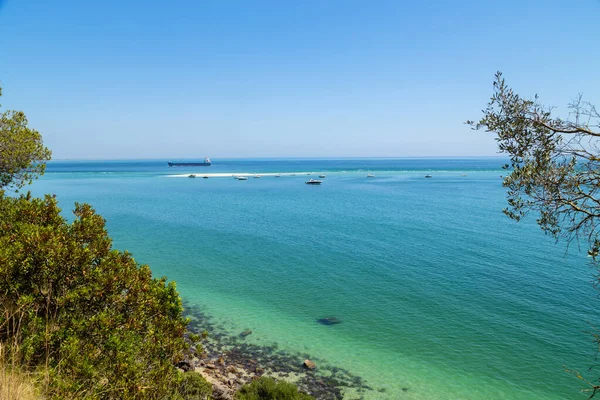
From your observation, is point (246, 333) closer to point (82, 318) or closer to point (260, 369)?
point (260, 369)

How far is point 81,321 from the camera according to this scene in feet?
20.5

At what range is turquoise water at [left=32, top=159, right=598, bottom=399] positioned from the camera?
56.2 ft

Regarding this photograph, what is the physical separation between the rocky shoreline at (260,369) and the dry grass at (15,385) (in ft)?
30.3

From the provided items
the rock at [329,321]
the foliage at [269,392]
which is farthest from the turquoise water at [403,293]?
the foliage at [269,392]

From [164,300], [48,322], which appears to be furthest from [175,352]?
[48,322]

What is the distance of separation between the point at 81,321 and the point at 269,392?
30.9 feet

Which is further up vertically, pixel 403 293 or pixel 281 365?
pixel 403 293

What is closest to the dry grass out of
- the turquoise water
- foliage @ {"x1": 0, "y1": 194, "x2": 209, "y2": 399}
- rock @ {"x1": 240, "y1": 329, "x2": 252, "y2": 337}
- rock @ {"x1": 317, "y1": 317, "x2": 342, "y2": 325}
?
foliage @ {"x1": 0, "y1": 194, "x2": 209, "y2": 399}

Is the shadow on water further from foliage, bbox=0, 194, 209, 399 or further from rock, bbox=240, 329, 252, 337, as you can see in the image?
foliage, bbox=0, 194, 209, 399

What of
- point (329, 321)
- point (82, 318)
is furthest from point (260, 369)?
point (82, 318)

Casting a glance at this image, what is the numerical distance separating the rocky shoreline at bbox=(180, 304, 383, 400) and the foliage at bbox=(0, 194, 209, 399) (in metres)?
8.10

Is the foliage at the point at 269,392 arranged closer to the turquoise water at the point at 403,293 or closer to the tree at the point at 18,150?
the turquoise water at the point at 403,293

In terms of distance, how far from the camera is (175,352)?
7105 millimetres

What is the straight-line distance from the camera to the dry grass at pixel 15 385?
199 inches
